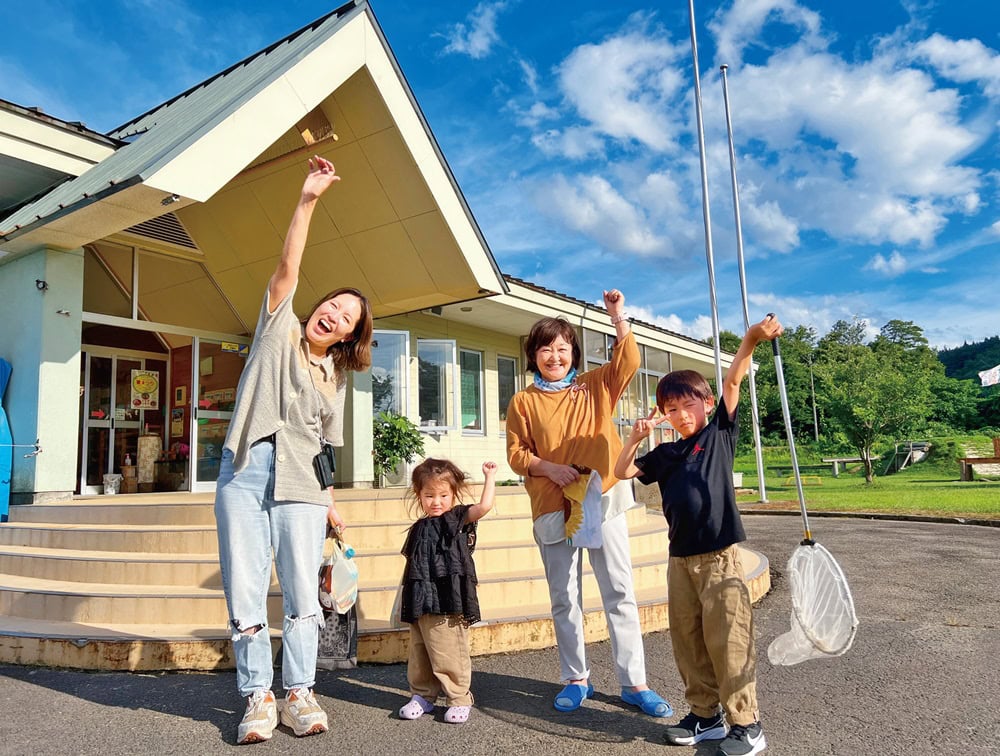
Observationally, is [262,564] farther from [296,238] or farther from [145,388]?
[145,388]

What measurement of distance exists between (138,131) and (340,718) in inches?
344

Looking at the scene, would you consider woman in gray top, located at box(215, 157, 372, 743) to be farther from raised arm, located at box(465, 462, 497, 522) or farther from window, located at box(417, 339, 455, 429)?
window, located at box(417, 339, 455, 429)

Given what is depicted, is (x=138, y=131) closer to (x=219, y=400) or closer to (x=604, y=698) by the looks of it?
(x=219, y=400)

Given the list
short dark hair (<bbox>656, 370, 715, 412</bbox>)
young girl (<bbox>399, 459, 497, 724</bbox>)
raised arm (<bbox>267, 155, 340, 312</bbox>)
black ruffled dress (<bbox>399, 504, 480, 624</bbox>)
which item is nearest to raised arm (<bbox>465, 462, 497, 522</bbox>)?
young girl (<bbox>399, 459, 497, 724</bbox>)

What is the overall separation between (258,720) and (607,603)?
1646 millimetres

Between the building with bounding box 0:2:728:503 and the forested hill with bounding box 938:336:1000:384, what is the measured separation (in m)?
80.7

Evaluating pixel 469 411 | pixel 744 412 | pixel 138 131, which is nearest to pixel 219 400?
pixel 138 131

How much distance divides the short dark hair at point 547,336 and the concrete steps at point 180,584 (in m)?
1.88

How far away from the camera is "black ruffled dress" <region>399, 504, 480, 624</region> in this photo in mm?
3385

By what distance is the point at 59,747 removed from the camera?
9.70 ft

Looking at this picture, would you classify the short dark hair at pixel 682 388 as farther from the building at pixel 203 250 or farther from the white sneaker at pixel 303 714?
the building at pixel 203 250

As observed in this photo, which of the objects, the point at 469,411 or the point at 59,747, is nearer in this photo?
the point at 59,747

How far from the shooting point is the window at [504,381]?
47.1ft

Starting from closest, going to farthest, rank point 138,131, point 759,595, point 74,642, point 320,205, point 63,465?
point 74,642 < point 759,595 < point 63,465 < point 320,205 < point 138,131
